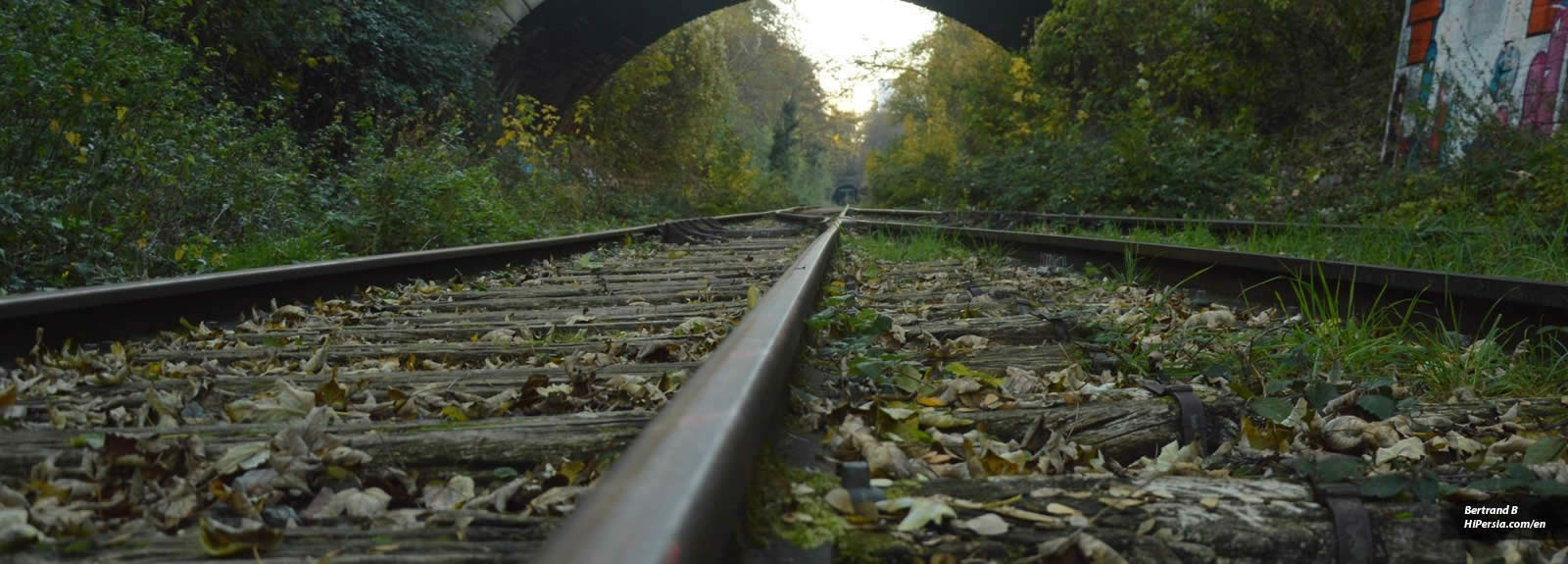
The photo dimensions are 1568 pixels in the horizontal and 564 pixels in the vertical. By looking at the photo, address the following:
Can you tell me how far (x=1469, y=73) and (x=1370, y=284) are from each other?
29.5 ft

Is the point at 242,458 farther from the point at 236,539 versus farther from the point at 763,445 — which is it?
the point at 763,445

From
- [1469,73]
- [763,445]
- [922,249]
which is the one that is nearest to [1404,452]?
[763,445]

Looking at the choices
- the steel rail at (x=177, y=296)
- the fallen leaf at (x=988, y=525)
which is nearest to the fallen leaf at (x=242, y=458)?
the fallen leaf at (x=988, y=525)

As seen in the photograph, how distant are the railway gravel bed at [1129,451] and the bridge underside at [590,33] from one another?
1508 centimetres

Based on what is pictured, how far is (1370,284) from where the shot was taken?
3.47m

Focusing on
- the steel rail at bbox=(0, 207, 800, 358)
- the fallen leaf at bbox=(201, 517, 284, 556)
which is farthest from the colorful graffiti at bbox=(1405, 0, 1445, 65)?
the fallen leaf at bbox=(201, 517, 284, 556)

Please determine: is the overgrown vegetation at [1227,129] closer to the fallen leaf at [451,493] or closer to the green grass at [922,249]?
the green grass at [922,249]

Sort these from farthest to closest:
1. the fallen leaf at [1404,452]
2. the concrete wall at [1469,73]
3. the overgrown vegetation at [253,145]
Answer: the concrete wall at [1469,73] < the overgrown vegetation at [253,145] < the fallen leaf at [1404,452]

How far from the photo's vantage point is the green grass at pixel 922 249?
671 cm

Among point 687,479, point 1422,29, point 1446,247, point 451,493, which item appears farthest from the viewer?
point 1422,29

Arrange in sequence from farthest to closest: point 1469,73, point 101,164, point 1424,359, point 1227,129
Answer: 1. point 1227,129
2. point 1469,73
3. point 101,164
4. point 1424,359

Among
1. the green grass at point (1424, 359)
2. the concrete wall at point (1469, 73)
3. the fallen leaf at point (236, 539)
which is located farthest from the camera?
Result: the concrete wall at point (1469, 73)

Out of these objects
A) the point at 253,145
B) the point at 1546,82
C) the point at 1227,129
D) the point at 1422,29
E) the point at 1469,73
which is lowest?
the point at 253,145

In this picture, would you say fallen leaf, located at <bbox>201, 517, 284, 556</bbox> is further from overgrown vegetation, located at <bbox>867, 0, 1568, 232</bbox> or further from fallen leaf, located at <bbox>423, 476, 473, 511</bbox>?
overgrown vegetation, located at <bbox>867, 0, 1568, 232</bbox>
